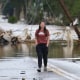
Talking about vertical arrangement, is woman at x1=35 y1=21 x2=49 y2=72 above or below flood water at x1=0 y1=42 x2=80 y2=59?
above

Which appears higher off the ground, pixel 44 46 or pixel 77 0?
pixel 77 0

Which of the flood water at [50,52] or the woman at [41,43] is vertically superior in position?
the woman at [41,43]

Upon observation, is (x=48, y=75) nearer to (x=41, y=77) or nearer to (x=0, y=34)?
(x=41, y=77)

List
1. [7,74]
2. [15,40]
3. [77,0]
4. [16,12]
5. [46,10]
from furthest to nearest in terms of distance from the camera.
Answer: [16,12], [46,10], [77,0], [15,40], [7,74]

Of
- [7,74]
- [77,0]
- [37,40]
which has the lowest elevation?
[7,74]

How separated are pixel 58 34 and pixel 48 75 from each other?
33131mm

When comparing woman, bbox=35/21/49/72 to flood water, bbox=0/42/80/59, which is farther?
flood water, bbox=0/42/80/59

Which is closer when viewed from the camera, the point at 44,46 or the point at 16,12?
the point at 44,46

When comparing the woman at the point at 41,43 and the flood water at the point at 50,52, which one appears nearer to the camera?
the woman at the point at 41,43

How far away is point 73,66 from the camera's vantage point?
18797 mm

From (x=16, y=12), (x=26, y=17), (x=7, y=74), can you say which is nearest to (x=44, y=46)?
(x=7, y=74)

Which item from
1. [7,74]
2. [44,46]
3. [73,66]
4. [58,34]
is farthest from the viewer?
[58,34]

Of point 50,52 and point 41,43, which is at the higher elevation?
point 41,43

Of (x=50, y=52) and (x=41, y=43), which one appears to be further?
(x=50, y=52)
